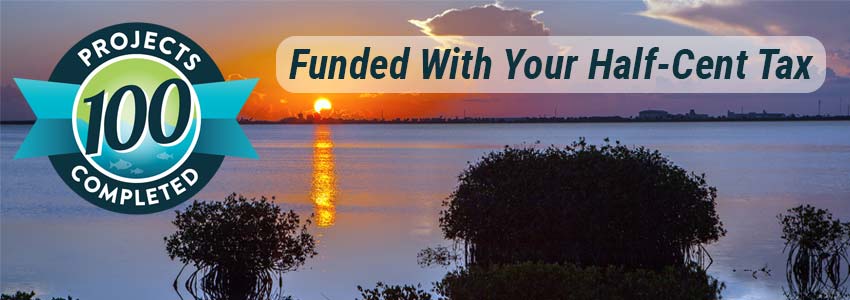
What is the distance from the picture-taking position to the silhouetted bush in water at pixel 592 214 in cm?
2225

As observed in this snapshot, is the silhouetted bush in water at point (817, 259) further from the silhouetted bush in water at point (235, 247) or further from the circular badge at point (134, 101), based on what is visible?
the circular badge at point (134, 101)

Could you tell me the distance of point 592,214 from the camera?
72.8ft

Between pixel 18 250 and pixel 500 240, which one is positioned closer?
pixel 500 240

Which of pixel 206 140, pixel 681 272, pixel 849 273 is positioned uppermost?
pixel 206 140

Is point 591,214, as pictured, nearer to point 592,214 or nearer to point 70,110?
point 592,214

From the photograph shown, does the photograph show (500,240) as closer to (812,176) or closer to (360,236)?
(360,236)

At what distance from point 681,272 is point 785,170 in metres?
64.0

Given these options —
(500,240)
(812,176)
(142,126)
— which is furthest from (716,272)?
(812,176)

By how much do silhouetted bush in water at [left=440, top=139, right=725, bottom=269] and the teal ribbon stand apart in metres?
7.31

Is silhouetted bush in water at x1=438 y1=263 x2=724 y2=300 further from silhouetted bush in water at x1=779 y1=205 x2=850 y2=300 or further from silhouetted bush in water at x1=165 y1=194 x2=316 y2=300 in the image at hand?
silhouetted bush in water at x1=779 y1=205 x2=850 y2=300

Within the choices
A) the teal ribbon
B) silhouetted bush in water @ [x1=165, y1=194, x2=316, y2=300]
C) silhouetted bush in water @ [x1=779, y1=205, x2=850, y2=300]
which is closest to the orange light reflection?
the teal ribbon

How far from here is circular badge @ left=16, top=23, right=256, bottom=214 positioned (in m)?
24.0

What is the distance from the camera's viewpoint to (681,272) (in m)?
17.0

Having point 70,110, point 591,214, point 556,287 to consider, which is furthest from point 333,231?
point 556,287
